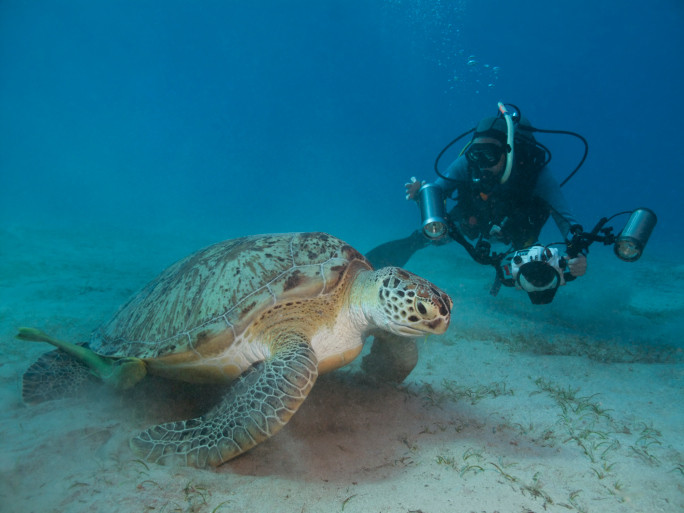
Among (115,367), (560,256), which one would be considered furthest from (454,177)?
(115,367)

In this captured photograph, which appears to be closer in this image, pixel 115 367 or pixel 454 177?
pixel 115 367

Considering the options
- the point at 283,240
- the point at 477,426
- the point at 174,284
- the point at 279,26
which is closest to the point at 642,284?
the point at 477,426

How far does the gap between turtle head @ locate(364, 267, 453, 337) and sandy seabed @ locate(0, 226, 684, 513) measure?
2.68 ft

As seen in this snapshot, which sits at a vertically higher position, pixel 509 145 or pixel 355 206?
pixel 355 206

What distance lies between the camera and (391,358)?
305 cm

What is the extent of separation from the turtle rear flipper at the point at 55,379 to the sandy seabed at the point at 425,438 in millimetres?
136

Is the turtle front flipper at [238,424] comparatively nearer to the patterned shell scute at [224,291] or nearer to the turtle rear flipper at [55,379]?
the patterned shell scute at [224,291]

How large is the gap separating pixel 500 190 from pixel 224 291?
15.9 ft

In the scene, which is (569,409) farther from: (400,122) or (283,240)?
(400,122)

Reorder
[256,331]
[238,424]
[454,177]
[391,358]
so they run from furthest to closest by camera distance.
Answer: [454,177] < [391,358] < [256,331] < [238,424]

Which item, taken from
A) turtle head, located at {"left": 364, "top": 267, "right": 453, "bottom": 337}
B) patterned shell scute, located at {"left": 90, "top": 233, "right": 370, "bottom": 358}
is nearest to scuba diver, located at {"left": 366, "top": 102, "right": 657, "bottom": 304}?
turtle head, located at {"left": 364, "top": 267, "right": 453, "bottom": 337}

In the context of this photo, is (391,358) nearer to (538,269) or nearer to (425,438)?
(425,438)

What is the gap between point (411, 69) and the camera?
86.8 metres

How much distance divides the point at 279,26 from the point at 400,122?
3956 cm
